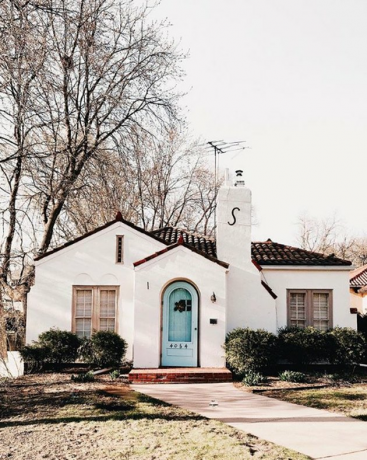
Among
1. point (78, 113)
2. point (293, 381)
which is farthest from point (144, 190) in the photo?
point (293, 381)

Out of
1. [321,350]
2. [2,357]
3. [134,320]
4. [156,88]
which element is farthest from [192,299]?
[156,88]

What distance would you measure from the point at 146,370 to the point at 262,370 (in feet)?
10.9

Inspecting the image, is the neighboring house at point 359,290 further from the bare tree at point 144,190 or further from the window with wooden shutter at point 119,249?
the window with wooden shutter at point 119,249

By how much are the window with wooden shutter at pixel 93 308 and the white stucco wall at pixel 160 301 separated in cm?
172

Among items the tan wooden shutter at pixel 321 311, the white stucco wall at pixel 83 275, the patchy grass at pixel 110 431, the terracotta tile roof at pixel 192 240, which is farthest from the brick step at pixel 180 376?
the tan wooden shutter at pixel 321 311

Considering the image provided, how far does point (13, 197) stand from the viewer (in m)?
12.9

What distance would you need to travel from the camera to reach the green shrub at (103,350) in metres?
15.1

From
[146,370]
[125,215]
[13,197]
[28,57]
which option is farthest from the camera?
[125,215]

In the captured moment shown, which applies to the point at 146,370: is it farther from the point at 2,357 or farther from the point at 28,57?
the point at 28,57

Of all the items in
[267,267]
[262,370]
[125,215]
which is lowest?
[262,370]

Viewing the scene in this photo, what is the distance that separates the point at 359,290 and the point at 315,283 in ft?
68.7

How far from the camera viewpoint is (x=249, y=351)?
14.3 m

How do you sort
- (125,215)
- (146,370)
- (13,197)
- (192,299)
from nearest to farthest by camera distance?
(13,197) < (146,370) < (192,299) < (125,215)

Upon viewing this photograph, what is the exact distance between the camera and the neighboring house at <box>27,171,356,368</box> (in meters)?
15.2
